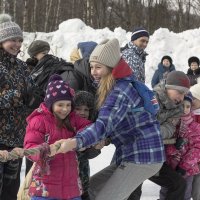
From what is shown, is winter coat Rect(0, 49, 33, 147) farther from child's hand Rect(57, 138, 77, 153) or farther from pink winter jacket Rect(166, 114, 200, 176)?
pink winter jacket Rect(166, 114, 200, 176)

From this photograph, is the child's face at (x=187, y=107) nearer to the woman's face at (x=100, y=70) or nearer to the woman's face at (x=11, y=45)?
the woman's face at (x=100, y=70)

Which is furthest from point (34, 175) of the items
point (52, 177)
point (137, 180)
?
point (137, 180)

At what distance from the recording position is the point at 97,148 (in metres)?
3.15

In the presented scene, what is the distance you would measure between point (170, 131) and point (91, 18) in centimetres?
2197

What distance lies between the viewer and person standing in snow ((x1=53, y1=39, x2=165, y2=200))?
9.64ft

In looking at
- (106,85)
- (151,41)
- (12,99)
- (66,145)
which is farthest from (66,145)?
(151,41)

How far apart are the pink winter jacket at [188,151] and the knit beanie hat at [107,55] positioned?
49.2 inches

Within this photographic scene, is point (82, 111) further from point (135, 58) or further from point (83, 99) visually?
point (135, 58)

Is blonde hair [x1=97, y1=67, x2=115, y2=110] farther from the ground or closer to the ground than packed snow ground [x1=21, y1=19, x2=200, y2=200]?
closer to the ground

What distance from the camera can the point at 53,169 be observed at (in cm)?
291

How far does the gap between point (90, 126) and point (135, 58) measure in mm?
2557

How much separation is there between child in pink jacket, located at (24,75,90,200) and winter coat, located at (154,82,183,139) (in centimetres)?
99

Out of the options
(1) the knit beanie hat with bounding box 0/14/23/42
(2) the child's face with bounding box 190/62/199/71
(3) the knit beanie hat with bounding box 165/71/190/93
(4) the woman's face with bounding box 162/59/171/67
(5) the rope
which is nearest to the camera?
(5) the rope

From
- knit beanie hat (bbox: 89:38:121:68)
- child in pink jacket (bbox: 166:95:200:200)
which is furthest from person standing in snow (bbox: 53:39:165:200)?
child in pink jacket (bbox: 166:95:200:200)
